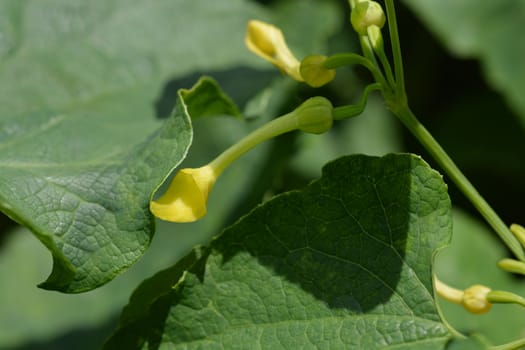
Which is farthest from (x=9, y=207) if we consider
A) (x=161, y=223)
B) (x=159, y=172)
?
(x=161, y=223)

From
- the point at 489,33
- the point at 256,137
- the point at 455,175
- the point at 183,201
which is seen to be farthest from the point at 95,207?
the point at 489,33

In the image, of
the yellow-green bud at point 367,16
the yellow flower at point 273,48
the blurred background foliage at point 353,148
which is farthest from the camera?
the blurred background foliage at point 353,148

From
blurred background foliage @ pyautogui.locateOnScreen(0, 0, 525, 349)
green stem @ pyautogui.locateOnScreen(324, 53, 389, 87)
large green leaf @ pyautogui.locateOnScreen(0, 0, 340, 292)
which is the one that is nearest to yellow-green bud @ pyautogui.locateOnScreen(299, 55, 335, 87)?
green stem @ pyautogui.locateOnScreen(324, 53, 389, 87)

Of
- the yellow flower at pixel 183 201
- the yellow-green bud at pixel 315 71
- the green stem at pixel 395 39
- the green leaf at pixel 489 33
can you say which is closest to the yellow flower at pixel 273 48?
the yellow-green bud at pixel 315 71

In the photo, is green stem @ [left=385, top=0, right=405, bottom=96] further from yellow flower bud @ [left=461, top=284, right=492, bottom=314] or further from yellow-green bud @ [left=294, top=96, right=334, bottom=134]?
yellow flower bud @ [left=461, top=284, right=492, bottom=314]

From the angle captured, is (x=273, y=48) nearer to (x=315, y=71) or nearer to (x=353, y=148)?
(x=315, y=71)

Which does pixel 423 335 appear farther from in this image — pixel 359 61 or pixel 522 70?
pixel 522 70

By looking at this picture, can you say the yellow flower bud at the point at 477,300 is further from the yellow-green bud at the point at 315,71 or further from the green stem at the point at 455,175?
the yellow-green bud at the point at 315,71
